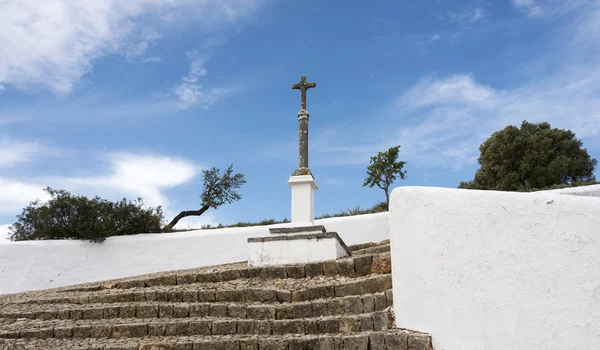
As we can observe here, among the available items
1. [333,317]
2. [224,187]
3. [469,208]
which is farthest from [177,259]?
[469,208]

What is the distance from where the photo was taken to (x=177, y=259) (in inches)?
533

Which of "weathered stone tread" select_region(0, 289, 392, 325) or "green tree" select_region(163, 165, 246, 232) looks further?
"green tree" select_region(163, 165, 246, 232)

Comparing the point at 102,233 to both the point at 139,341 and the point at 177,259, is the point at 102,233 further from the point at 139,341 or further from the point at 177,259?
the point at 139,341

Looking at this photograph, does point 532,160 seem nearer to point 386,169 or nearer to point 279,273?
point 386,169

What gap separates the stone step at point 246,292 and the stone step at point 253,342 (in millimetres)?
1213

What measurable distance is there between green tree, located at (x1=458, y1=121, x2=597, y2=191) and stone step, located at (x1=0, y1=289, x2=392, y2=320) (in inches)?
628

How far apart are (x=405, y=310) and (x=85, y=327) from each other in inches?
175

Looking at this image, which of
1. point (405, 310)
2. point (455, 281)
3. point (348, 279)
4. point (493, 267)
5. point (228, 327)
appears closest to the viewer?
point (493, 267)

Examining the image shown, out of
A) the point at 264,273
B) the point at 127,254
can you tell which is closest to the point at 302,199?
the point at 264,273

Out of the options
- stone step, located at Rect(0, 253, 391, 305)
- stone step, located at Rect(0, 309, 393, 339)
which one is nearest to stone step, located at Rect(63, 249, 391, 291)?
stone step, located at Rect(0, 253, 391, 305)

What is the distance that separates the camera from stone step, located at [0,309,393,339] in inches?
232

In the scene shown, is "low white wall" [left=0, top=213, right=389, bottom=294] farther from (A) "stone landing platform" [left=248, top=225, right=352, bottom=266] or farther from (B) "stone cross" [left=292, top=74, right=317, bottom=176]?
(A) "stone landing platform" [left=248, top=225, right=352, bottom=266]

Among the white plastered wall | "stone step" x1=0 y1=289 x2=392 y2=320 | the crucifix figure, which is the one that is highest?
the crucifix figure

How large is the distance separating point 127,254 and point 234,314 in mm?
7436
